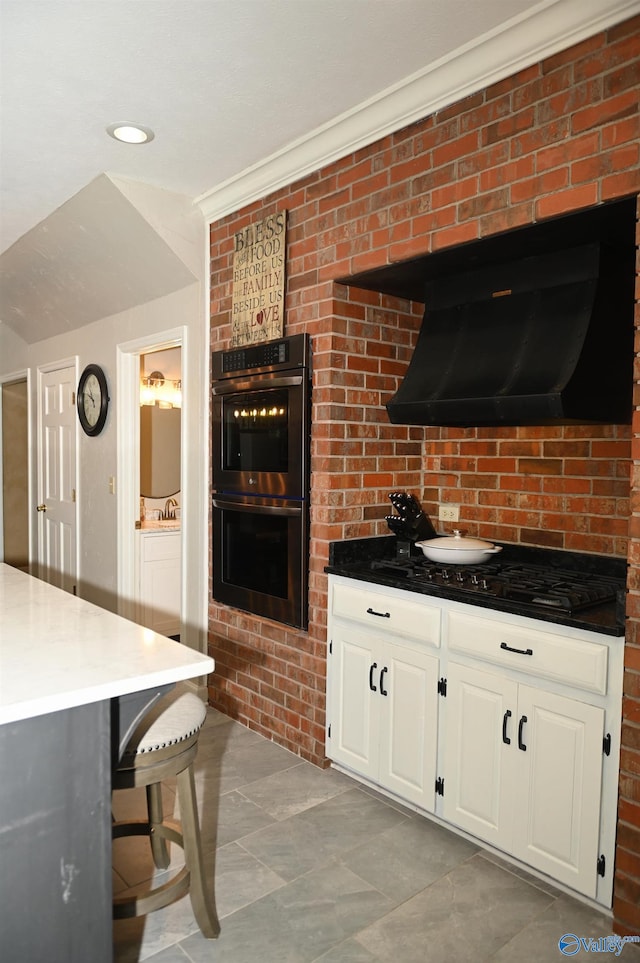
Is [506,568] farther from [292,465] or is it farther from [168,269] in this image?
[168,269]

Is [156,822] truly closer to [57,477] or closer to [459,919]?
[459,919]

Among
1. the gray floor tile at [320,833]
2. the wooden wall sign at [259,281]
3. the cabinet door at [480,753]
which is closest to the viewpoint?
the cabinet door at [480,753]

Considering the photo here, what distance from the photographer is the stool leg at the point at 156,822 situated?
81.5 inches

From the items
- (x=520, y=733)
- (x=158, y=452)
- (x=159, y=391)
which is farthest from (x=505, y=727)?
(x=159, y=391)

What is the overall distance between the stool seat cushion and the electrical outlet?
159 centimetres

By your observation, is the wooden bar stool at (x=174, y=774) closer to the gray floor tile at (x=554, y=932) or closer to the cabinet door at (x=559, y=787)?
the gray floor tile at (x=554, y=932)

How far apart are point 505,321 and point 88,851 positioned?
2106 millimetres

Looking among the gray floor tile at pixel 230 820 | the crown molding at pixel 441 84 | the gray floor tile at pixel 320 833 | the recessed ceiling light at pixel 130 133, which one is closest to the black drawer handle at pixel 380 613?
the gray floor tile at pixel 320 833

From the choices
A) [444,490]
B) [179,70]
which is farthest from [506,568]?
[179,70]

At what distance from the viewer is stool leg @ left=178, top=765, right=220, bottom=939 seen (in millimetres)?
1812

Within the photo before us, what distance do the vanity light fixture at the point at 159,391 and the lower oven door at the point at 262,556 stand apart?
1904mm

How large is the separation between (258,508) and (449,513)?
0.89 metres

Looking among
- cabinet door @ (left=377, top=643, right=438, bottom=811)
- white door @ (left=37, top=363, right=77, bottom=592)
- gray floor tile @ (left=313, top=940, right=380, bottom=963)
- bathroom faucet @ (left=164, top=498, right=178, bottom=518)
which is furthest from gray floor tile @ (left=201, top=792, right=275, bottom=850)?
white door @ (left=37, top=363, right=77, bottom=592)

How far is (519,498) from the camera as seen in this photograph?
9.20 ft
